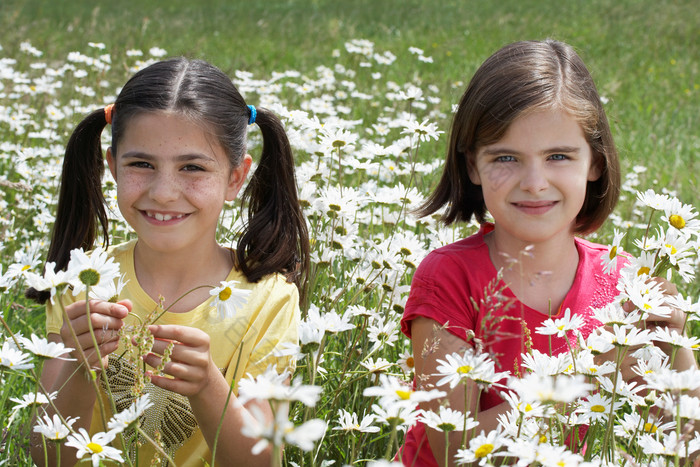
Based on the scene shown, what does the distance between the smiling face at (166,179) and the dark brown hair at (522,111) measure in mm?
658

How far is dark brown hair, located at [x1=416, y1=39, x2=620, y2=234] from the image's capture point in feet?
6.67

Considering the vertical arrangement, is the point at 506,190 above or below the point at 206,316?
above

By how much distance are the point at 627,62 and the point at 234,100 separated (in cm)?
718

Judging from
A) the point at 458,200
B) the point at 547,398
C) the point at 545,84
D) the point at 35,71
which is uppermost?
the point at 545,84

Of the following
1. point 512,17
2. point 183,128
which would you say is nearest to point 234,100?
point 183,128

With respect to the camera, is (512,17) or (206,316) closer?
(206,316)

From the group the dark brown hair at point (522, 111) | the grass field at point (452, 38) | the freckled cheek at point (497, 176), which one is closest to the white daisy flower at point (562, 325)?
the freckled cheek at point (497, 176)

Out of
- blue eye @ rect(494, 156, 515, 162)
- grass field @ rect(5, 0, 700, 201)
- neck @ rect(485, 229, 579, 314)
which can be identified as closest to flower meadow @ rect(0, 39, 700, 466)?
neck @ rect(485, 229, 579, 314)

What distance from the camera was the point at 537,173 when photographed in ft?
6.39

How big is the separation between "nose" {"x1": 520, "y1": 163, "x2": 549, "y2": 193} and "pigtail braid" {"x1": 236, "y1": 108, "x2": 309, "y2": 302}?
653 millimetres

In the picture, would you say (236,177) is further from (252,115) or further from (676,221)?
(676,221)

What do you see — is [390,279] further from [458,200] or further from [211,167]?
[211,167]

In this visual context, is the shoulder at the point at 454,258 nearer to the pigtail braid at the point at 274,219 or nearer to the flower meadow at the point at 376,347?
the flower meadow at the point at 376,347

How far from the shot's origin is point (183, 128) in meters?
2.00
